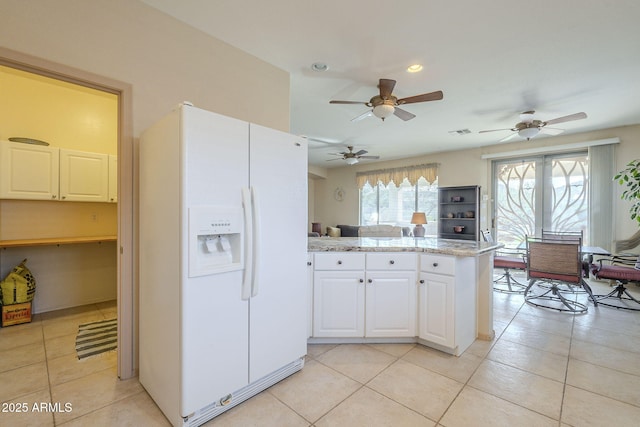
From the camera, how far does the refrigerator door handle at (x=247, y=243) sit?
65.6 inches

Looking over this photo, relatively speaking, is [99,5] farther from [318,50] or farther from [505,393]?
[505,393]

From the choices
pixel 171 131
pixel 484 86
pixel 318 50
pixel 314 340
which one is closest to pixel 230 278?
A: pixel 171 131

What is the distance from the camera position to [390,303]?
2.44 meters

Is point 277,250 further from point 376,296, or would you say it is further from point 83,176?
point 83,176

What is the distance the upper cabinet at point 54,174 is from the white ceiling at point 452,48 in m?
2.40

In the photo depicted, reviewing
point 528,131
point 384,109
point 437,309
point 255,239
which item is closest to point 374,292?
point 437,309

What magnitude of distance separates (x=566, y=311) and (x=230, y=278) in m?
4.03

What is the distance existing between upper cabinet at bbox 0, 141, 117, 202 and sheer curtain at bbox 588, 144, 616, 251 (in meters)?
7.47

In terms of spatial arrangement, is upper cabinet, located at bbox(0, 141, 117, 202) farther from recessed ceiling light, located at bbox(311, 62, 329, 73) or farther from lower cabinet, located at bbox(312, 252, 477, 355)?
lower cabinet, located at bbox(312, 252, 477, 355)

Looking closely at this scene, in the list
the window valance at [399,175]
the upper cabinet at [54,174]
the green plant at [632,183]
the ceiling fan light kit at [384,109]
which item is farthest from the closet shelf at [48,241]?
the green plant at [632,183]

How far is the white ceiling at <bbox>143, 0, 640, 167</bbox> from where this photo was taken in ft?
6.41

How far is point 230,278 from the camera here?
Result: 5.33 ft

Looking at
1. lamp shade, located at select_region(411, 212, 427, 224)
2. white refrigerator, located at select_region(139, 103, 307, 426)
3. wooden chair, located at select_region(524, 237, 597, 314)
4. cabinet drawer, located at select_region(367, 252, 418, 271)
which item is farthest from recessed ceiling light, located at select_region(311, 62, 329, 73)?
lamp shade, located at select_region(411, 212, 427, 224)

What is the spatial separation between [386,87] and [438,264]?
1.80 m
